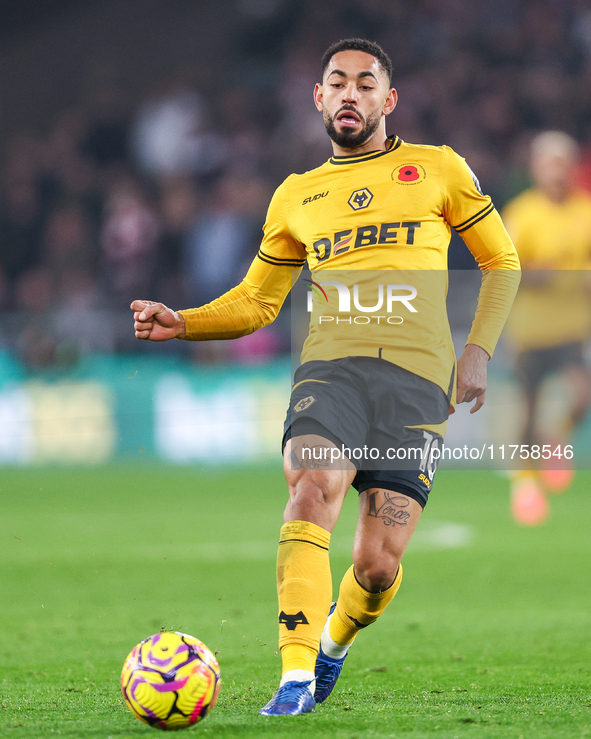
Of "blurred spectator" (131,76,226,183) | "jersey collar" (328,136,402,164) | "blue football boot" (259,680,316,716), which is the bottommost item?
"blue football boot" (259,680,316,716)

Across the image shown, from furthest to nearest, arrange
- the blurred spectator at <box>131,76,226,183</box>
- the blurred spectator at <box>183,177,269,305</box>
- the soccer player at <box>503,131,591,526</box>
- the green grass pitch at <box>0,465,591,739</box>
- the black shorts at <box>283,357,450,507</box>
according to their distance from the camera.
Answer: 1. the blurred spectator at <box>131,76,226,183</box>
2. the blurred spectator at <box>183,177,269,305</box>
3. the soccer player at <box>503,131,591,526</box>
4. the black shorts at <box>283,357,450,507</box>
5. the green grass pitch at <box>0,465,591,739</box>

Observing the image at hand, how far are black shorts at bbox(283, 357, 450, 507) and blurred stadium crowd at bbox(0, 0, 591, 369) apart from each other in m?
8.01

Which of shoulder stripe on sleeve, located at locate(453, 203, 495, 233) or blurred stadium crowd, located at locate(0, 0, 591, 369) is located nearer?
shoulder stripe on sleeve, located at locate(453, 203, 495, 233)

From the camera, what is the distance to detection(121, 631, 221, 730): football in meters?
2.98

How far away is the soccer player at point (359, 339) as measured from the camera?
10.8 feet

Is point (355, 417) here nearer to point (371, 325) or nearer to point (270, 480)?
point (371, 325)

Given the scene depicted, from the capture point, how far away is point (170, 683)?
9.81 ft

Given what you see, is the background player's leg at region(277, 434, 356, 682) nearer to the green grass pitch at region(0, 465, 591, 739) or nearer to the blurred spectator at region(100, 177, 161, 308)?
the green grass pitch at region(0, 465, 591, 739)

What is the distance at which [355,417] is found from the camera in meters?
3.47

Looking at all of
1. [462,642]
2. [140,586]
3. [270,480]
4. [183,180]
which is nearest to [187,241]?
[183,180]

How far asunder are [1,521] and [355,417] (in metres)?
5.62

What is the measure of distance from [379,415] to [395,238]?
1.99 ft

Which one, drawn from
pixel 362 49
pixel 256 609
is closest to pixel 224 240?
pixel 256 609

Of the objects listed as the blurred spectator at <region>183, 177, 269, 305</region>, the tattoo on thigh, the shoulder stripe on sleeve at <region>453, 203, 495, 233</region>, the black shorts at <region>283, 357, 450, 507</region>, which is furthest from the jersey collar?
the blurred spectator at <region>183, 177, 269, 305</region>
